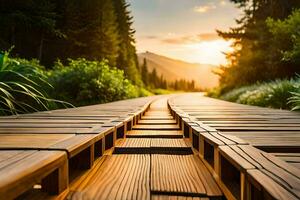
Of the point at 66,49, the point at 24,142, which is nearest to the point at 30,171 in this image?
the point at 24,142

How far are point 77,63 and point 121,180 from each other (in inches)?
449

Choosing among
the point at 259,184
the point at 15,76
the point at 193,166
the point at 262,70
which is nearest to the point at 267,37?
the point at 262,70

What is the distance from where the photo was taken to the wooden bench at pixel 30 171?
1.12m

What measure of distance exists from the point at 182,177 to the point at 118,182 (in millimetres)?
452

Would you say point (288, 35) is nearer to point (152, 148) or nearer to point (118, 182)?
point (152, 148)

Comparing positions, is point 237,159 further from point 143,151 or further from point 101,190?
point 143,151

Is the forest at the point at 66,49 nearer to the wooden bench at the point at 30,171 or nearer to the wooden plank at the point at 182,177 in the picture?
the wooden plank at the point at 182,177

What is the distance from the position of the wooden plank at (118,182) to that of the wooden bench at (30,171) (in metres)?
0.16

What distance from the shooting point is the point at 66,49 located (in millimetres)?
27047

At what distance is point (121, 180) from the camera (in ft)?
6.89

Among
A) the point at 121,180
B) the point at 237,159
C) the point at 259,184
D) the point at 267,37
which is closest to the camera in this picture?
the point at 259,184

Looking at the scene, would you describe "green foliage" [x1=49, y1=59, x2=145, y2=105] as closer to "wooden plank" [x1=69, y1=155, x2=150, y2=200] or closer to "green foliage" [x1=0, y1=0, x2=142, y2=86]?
"wooden plank" [x1=69, y1=155, x2=150, y2=200]

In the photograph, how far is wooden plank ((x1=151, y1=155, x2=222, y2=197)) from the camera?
1.89 metres

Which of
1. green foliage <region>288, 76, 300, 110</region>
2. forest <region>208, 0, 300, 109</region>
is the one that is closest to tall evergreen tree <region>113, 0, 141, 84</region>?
forest <region>208, 0, 300, 109</region>
